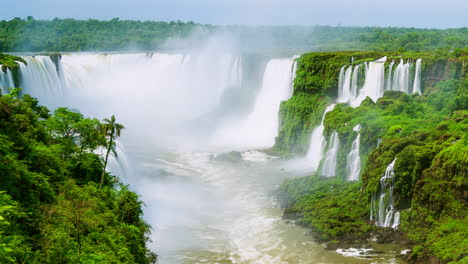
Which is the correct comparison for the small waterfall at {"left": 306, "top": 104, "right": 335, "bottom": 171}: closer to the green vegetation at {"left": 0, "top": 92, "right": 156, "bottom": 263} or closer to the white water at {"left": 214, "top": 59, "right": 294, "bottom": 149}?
the white water at {"left": 214, "top": 59, "right": 294, "bottom": 149}

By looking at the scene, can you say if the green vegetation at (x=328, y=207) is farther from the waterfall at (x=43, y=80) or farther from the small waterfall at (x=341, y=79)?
the waterfall at (x=43, y=80)

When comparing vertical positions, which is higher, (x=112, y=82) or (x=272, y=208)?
(x=112, y=82)

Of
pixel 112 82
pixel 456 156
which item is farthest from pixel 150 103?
pixel 456 156

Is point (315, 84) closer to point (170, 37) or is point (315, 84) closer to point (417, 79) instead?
point (417, 79)

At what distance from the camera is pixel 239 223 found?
3128cm

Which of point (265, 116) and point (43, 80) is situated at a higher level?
point (43, 80)

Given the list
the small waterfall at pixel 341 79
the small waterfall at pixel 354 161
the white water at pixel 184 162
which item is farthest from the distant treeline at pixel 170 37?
the small waterfall at pixel 354 161

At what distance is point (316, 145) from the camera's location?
44.6 meters

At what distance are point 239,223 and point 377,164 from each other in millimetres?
8602

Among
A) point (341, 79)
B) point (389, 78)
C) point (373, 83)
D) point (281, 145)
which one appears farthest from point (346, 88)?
point (281, 145)

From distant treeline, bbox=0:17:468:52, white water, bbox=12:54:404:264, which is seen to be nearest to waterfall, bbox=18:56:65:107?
white water, bbox=12:54:404:264

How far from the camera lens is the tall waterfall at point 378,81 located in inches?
1671

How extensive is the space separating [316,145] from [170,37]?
6985 cm

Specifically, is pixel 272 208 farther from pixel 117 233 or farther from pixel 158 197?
pixel 117 233
